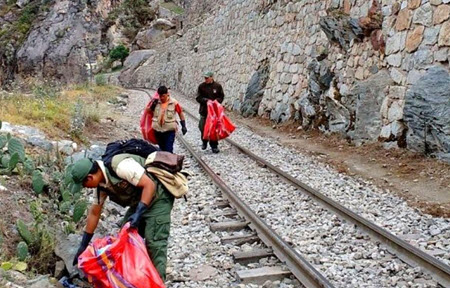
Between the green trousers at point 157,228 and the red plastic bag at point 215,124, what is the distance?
7.67m

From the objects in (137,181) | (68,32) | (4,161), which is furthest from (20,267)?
(68,32)

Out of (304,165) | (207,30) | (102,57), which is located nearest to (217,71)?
(207,30)

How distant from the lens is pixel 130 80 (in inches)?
1901

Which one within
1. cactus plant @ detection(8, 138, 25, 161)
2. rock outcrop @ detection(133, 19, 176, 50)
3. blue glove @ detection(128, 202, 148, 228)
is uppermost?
rock outcrop @ detection(133, 19, 176, 50)

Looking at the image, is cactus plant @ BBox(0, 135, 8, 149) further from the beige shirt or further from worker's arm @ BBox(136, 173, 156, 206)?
worker's arm @ BBox(136, 173, 156, 206)

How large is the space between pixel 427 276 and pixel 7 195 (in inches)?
175

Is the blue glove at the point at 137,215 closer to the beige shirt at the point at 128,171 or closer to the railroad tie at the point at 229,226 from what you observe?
the beige shirt at the point at 128,171

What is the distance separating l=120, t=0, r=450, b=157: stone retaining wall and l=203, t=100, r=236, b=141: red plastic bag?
108 inches

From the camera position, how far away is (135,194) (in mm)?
4562

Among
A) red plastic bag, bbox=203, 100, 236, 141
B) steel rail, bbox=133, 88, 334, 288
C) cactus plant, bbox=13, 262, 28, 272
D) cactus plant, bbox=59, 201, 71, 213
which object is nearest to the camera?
cactus plant, bbox=13, 262, 28, 272

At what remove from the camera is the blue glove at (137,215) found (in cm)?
433

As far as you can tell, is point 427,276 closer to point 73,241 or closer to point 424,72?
point 73,241

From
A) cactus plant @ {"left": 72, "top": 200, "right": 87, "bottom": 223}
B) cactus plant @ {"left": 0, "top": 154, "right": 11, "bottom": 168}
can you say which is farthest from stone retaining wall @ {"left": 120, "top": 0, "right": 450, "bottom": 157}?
cactus plant @ {"left": 0, "top": 154, "right": 11, "bottom": 168}

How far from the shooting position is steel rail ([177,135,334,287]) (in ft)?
15.9
